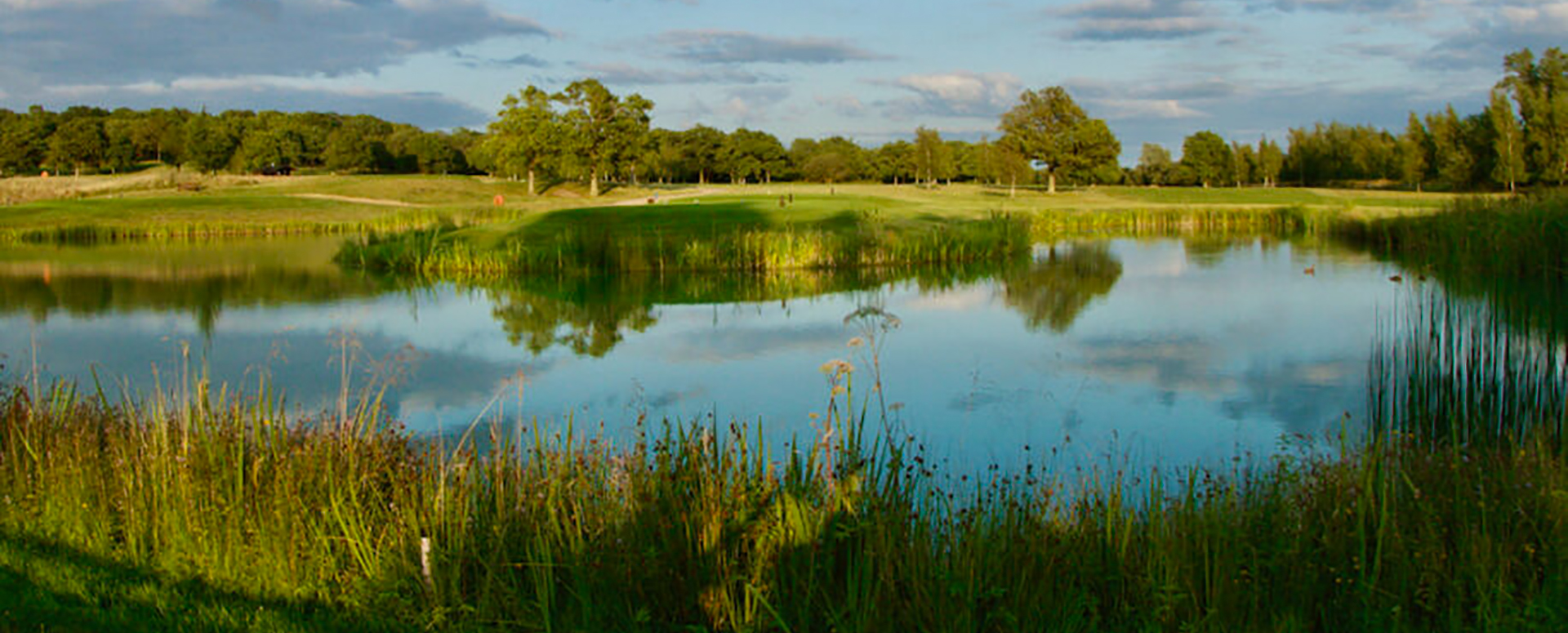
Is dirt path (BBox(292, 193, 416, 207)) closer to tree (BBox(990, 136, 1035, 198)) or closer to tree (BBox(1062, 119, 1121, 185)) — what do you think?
tree (BBox(990, 136, 1035, 198))

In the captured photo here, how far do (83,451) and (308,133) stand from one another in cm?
8912

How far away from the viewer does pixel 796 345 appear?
12312 millimetres

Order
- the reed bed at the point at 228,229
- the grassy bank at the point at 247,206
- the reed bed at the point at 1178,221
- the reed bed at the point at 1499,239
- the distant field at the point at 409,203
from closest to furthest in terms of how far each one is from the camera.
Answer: the reed bed at the point at 1499,239 < the reed bed at the point at 228,229 < the distant field at the point at 409,203 < the reed bed at the point at 1178,221 < the grassy bank at the point at 247,206

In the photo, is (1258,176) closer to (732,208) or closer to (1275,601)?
(732,208)

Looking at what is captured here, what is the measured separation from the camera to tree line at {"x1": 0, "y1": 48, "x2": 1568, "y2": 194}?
172ft

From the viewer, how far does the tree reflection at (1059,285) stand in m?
15.0

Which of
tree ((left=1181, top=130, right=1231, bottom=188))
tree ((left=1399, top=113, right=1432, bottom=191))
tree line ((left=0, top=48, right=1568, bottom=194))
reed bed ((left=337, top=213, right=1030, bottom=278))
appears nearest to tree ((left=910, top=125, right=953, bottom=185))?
tree line ((left=0, top=48, right=1568, bottom=194))

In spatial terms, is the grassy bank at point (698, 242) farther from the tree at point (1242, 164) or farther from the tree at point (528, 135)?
the tree at point (1242, 164)

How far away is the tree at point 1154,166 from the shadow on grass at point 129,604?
288ft

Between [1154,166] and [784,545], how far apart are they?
9457 cm

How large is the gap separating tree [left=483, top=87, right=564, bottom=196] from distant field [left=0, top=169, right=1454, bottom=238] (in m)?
1.72

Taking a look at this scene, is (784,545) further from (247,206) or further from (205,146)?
(205,146)

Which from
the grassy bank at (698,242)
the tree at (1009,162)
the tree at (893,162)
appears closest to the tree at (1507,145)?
the tree at (1009,162)

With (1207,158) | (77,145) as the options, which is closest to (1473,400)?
(1207,158)
